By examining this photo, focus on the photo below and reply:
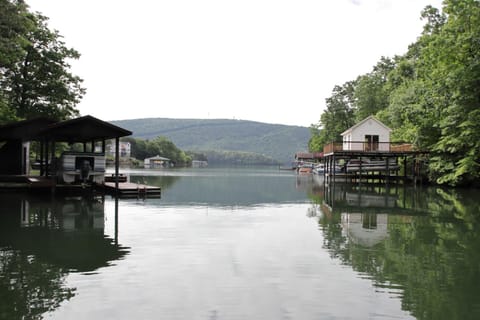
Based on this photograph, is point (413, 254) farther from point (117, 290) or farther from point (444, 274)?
point (117, 290)

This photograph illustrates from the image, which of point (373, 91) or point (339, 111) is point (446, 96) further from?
point (339, 111)

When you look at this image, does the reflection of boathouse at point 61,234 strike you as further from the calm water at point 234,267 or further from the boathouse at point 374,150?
the boathouse at point 374,150

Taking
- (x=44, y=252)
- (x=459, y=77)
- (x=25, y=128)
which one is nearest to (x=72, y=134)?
(x=25, y=128)

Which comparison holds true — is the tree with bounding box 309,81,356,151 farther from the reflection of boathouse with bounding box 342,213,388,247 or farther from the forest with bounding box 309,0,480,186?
the reflection of boathouse with bounding box 342,213,388,247

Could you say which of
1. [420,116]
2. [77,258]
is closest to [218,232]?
[77,258]

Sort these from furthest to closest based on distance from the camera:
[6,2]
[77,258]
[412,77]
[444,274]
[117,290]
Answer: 1. [412,77]
2. [6,2]
3. [77,258]
4. [444,274]
5. [117,290]

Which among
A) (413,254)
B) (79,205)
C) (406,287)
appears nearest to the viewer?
(406,287)

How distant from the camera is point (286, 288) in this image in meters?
8.47

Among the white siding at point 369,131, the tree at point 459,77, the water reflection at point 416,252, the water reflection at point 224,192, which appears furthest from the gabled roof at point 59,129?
the white siding at point 369,131

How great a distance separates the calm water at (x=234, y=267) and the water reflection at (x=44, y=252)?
0.10ft

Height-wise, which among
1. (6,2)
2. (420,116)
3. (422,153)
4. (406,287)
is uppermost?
(6,2)

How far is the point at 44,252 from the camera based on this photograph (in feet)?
36.3

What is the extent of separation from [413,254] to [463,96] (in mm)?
24975

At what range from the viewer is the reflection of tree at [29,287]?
23.0 ft
